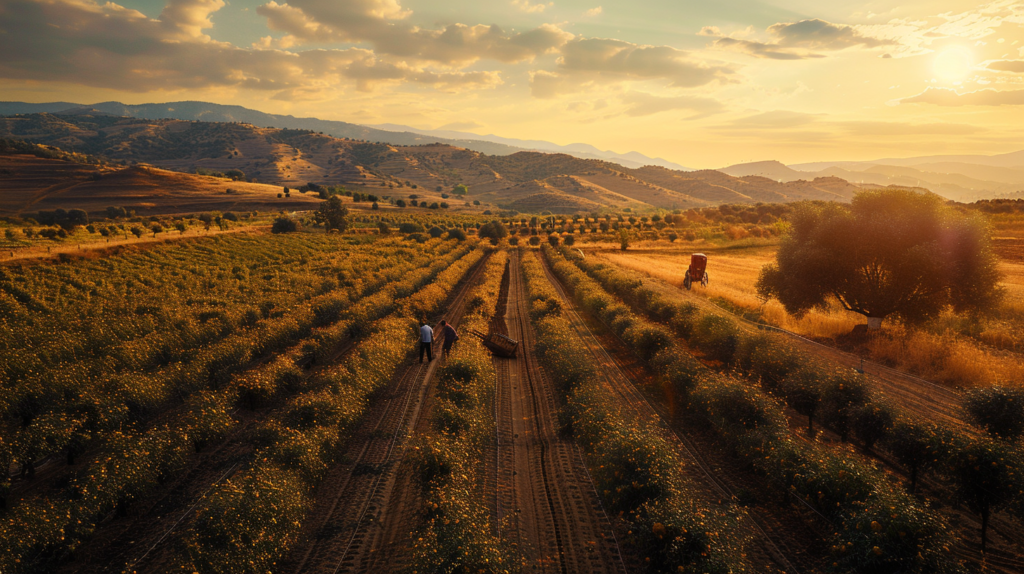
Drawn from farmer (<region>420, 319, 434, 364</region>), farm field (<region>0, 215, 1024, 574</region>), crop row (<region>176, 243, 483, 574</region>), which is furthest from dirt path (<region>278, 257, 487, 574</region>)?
farmer (<region>420, 319, 434, 364</region>)

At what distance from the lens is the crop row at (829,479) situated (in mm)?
8062

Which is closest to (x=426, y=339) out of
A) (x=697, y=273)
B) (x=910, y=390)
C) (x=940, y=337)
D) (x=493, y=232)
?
(x=910, y=390)

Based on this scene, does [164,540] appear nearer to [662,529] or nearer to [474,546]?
[474,546]

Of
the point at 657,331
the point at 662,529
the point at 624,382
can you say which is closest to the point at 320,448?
the point at 662,529

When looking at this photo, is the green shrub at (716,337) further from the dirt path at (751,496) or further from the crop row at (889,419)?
the dirt path at (751,496)

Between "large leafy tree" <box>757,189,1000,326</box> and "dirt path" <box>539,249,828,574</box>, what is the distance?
51.3 feet

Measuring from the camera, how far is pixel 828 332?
2800 cm

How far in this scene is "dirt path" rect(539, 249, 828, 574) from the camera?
408 inches

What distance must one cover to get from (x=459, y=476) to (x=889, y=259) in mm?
27328

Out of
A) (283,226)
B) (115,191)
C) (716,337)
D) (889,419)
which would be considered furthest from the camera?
(115,191)

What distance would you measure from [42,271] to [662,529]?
48009 millimetres

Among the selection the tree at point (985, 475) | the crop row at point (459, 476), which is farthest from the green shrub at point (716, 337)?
the crop row at point (459, 476)

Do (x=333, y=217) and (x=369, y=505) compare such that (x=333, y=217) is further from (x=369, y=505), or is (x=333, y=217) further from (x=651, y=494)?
(x=651, y=494)

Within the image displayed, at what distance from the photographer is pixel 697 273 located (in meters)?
47.8
